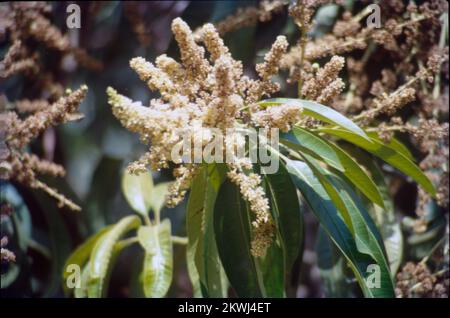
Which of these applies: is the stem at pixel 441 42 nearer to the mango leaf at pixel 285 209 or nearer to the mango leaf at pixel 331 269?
the mango leaf at pixel 331 269

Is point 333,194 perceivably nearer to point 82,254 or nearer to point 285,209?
point 285,209

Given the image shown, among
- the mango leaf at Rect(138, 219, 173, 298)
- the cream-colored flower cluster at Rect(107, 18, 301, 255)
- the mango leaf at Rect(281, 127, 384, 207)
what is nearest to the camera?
the cream-colored flower cluster at Rect(107, 18, 301, 255)

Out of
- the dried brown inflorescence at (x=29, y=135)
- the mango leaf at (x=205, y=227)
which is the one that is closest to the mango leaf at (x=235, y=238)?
the mango leaf at (x=205, y=227)

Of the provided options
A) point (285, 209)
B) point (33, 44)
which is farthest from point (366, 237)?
point (33, 44)

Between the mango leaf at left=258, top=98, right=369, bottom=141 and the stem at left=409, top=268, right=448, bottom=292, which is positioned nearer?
the mango leaf at left=258, top=98, right=369, bottom=141

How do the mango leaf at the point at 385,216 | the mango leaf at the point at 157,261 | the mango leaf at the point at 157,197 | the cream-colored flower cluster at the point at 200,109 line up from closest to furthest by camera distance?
the cream-colored flower cluster at the point at 200,109
the mango leaf at the point at 157,261
the mango leaf at the point at 385,216
the mango leaf at the point at 157,197

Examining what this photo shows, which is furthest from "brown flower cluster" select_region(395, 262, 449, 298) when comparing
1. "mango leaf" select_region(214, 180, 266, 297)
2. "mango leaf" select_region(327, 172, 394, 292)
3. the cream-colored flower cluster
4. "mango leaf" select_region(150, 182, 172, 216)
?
"mango leaf" select_region(150, 182, 172, 216)

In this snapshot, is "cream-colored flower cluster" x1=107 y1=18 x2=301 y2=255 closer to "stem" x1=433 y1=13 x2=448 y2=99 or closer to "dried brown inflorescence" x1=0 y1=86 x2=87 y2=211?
"dried brown inflorescence" x1=0 y1=86 x2=87 y2=211
